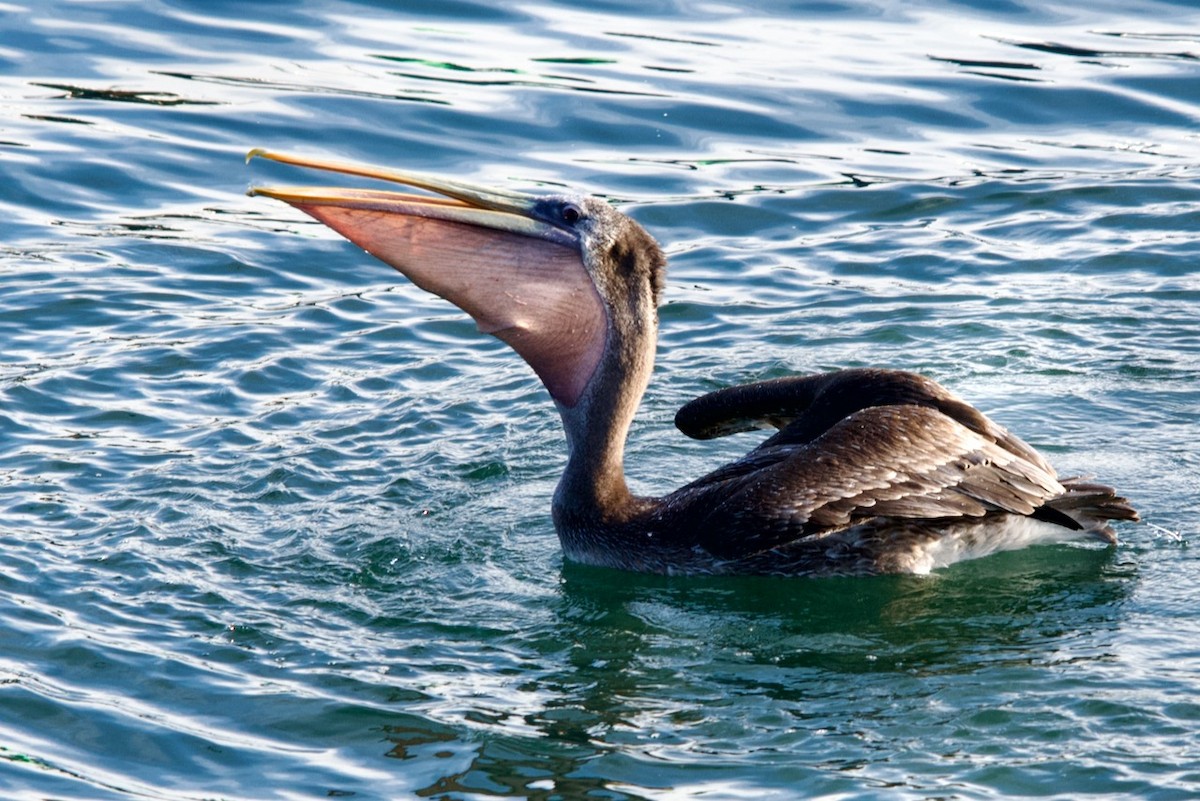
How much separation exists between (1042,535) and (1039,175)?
5.38 m

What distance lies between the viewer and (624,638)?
6238mm

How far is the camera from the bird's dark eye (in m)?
6.76

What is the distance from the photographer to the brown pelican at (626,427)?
21.2ft

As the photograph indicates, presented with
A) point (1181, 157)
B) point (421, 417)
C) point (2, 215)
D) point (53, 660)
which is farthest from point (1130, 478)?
point (2, 215)

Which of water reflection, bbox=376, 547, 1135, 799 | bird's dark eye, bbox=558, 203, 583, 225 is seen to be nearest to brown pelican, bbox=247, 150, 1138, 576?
bird's dark eye, bbox=558, 203, 583, 225

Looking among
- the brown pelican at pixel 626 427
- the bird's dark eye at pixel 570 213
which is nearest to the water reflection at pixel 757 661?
the brown pelican at pixel 626 427

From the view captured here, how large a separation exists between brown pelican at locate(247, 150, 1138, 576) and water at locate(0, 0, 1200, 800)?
172 mm

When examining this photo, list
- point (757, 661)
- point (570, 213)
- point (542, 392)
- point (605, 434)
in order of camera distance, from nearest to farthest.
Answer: point (757, 661)
point (570, 213)
point (605, 434)
point (542, 392)

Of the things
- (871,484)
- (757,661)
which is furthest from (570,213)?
(757,661)

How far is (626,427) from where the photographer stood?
7.12 metres

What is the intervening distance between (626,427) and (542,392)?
1710 mm

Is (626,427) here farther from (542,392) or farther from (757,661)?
(542,392)

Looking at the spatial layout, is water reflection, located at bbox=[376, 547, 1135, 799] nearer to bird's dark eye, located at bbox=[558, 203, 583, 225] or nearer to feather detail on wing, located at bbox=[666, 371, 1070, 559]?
feather detail on wing, located at bbox=[666, 371, 1070, 559]

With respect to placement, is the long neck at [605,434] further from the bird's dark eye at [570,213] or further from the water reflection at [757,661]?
the bird's dark eye at [570,213]
